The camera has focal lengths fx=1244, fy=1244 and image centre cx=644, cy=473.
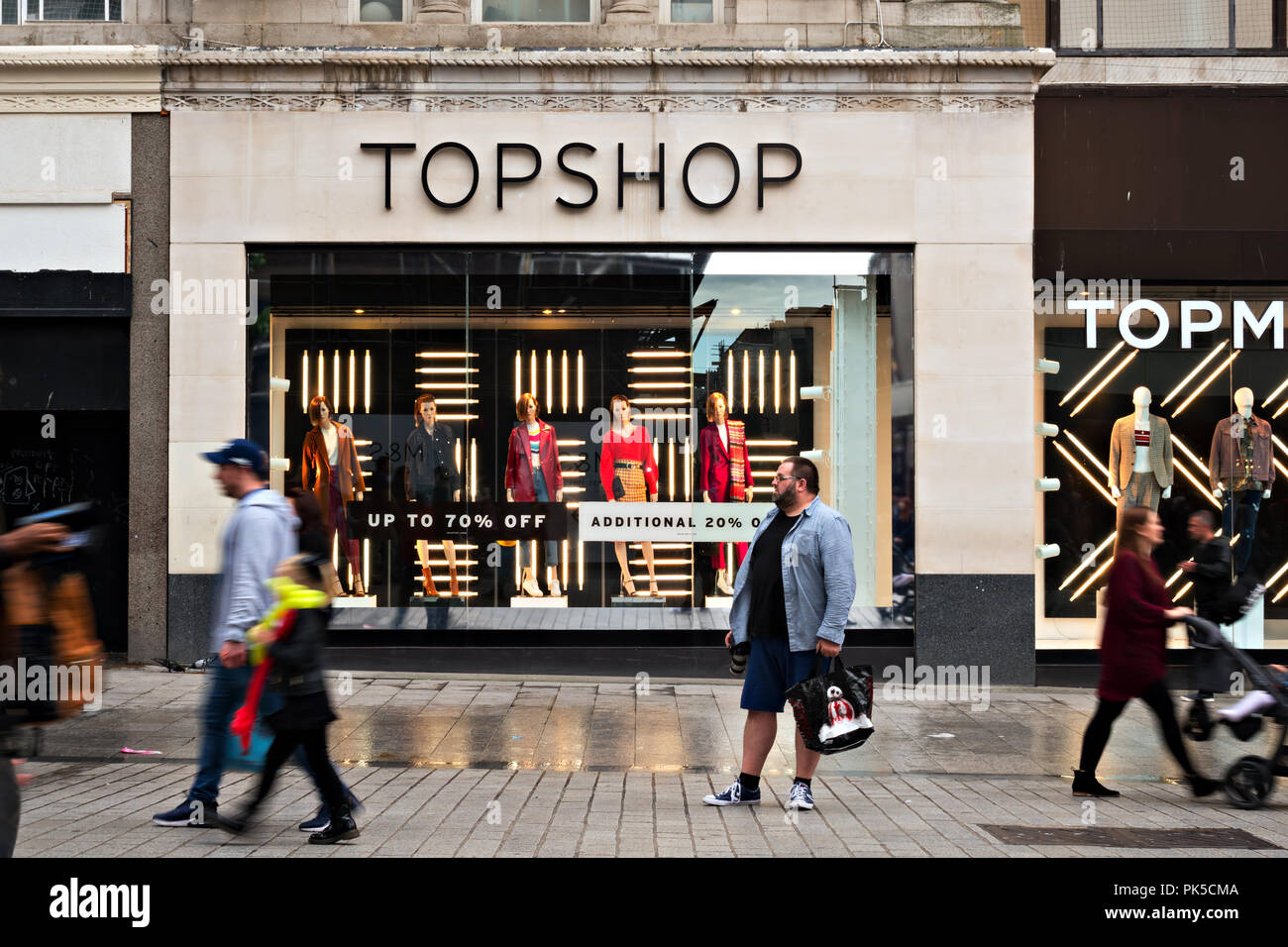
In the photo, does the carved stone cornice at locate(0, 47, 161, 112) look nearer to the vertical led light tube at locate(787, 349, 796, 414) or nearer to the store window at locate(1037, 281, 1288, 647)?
the vertical led light tube at locate(787, 349, 796, 414)

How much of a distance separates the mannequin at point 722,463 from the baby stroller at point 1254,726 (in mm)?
5462

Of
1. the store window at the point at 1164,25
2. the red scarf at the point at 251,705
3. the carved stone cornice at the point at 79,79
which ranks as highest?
the store window at the point at 1164,25

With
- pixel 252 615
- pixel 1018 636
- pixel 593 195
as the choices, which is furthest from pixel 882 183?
pixel 252 615

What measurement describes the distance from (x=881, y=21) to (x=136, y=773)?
9904 mm

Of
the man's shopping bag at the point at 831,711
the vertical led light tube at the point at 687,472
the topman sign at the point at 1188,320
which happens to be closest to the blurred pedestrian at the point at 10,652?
the man's shopping bag at the point at 831,711

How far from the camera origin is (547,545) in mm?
13047

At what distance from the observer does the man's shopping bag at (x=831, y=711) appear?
7.05 meters

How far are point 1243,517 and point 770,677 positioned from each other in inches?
313

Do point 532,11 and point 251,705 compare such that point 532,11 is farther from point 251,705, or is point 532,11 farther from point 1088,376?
point 251,705

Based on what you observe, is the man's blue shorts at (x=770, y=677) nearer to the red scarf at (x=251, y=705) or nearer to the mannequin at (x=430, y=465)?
the red scarf at (x=251, y=705)

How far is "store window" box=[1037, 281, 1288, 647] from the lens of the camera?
1295 cm

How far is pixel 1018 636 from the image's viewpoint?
12.6 metres

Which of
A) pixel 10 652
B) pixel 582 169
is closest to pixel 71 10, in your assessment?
pixel 582 169

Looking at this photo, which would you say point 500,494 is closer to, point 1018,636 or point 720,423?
point 720,423
